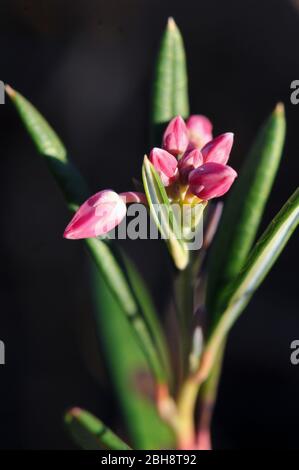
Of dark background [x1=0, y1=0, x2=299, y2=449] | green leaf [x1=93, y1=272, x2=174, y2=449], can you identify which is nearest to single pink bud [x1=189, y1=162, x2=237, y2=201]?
green leaf [x1=93, y1=272, x2=174, y2=449]

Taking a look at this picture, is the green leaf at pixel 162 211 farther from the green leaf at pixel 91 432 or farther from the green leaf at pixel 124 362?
the green leaf at pixel 124 362

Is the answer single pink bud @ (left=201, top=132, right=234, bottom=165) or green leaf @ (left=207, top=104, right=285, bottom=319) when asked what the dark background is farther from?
single pink bud @ (left=201, top=132, right=234, bottom=165)

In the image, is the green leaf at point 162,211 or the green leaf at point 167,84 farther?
the green leaf at point 167,84

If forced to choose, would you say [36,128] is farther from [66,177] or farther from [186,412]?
[186,412]

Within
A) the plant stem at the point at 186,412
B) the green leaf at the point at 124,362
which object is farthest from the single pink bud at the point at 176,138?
the green leaf at the point at 124,362
